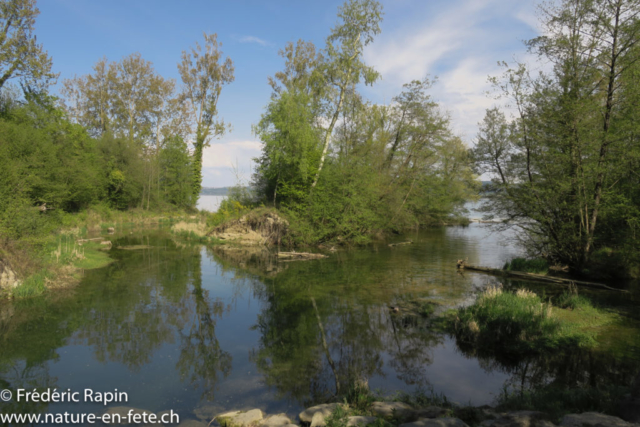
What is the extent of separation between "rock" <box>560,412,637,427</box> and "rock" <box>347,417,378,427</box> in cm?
249

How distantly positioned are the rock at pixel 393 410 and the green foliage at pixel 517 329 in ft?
14.8

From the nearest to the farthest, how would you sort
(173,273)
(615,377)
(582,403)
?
(582,403), (615,377), (173,273)

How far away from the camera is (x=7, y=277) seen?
11930mm

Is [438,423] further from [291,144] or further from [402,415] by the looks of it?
[291,144]

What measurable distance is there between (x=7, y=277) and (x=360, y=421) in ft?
42.8

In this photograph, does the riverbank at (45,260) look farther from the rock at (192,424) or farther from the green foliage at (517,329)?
the green foliage at (517,329)

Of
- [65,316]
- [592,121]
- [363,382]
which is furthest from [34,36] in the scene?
[592,121]

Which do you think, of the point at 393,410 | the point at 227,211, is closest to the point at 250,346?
the point at 393,410

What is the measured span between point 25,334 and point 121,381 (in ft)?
13.9

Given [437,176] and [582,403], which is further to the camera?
[437,176]

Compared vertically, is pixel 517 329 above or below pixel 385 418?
above

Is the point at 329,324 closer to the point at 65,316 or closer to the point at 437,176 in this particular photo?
the point at 65,316

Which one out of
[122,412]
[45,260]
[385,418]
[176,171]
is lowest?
[122,412]

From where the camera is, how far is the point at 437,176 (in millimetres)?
34156
